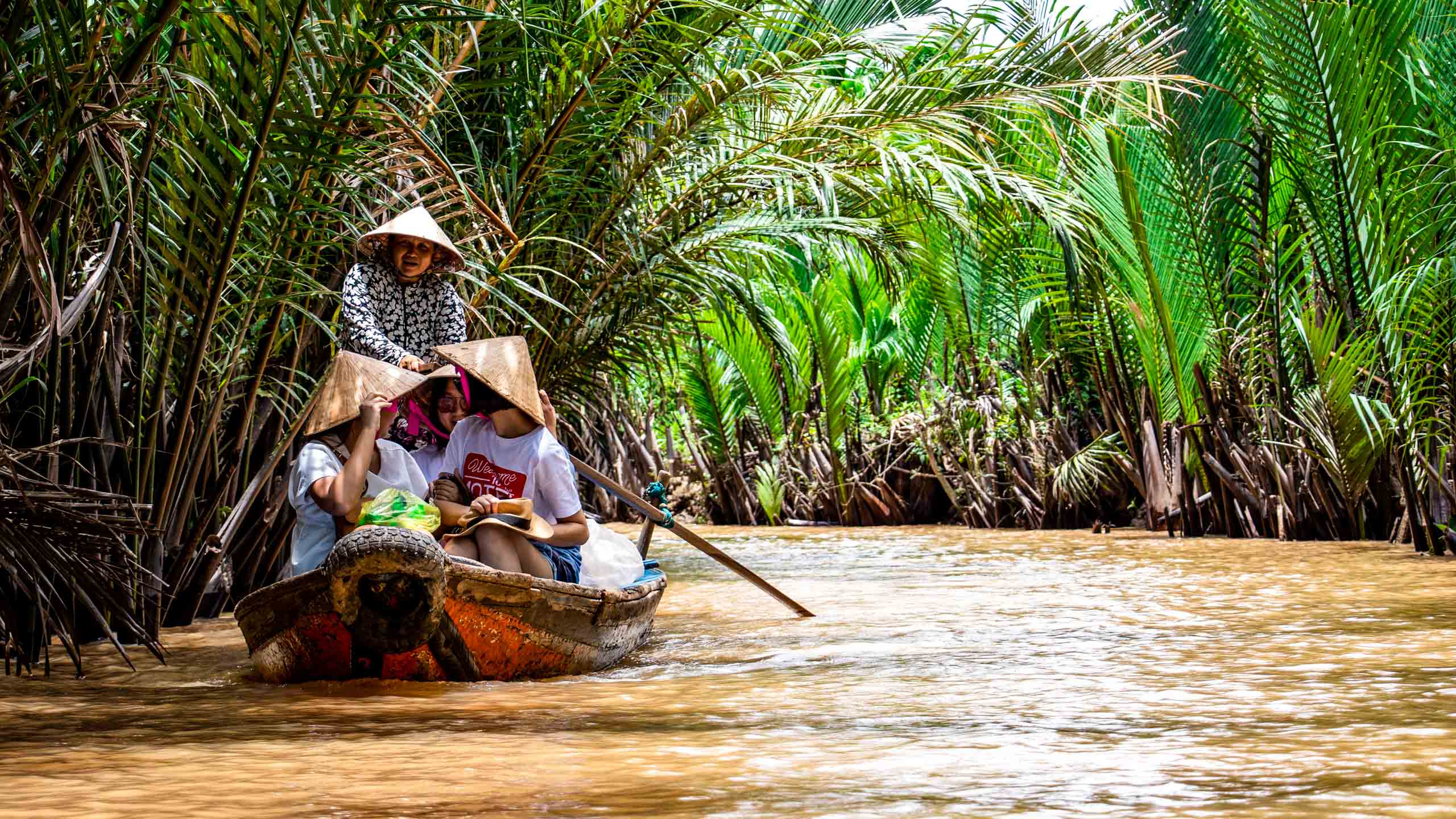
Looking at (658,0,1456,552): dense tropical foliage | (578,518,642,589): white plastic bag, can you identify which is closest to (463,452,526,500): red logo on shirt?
(578,518,642,589): white plastic bag

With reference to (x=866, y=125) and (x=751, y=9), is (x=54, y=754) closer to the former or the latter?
(x=751, y=9)

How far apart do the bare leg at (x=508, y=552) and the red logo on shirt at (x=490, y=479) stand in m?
0.18

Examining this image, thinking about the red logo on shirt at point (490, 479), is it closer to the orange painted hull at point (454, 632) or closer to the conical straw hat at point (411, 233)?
the orange painted hull at point (454, 632)

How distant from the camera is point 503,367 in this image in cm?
459

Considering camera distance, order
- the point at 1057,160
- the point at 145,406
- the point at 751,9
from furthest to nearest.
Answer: the point at 1057,160
the point at 751,9
the point at 145,406

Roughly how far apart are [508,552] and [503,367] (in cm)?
57

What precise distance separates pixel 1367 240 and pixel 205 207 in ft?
18.2

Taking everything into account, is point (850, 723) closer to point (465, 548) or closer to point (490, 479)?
point (465, 548)

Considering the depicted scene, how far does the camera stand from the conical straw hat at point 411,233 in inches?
206

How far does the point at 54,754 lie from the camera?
3180 mm

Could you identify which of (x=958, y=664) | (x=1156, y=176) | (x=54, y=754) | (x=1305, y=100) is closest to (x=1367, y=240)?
(x=1305, y=100)

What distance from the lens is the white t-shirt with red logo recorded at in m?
4.71

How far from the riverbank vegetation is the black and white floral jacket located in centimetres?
14

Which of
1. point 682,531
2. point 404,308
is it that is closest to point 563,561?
point 682,531
